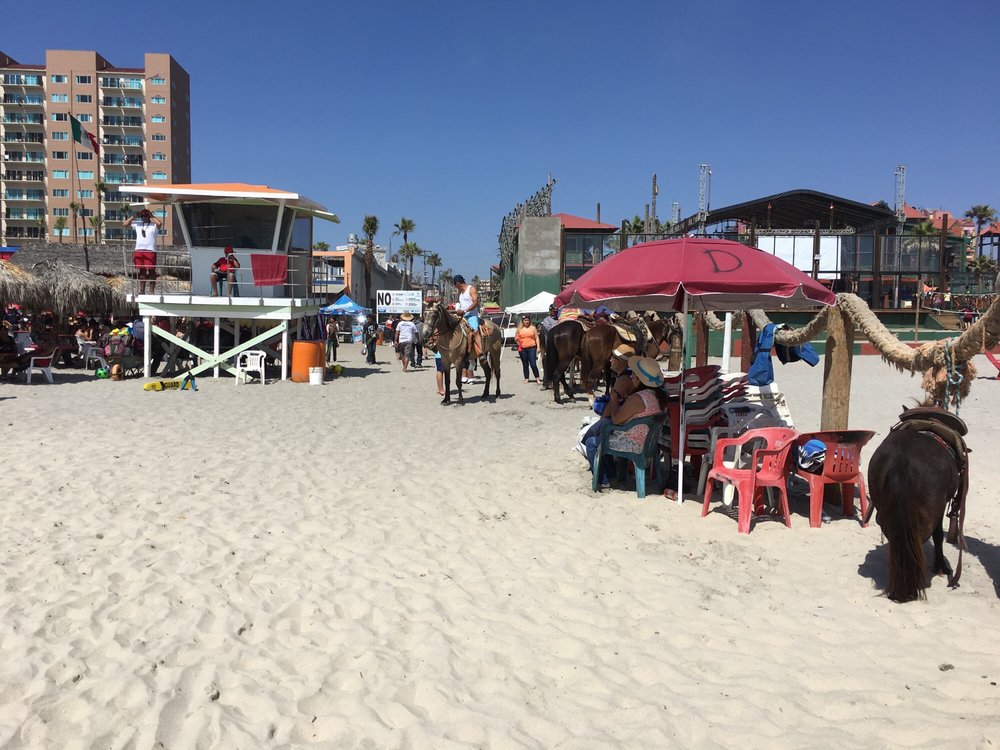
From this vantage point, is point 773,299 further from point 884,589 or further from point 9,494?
point 9,494

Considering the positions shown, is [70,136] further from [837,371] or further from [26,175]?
[837,371]

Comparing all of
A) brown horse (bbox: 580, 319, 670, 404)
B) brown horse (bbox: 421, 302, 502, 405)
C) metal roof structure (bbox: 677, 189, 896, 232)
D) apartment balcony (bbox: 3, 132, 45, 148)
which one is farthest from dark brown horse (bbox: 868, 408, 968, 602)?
apartment balcony (bbox: 3, 132, 45, 148)

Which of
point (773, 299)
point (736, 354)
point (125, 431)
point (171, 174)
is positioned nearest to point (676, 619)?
point (773, 299)

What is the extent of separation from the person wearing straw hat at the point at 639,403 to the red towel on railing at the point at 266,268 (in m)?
12.5

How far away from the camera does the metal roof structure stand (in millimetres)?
36438

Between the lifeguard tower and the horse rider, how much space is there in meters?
5.12

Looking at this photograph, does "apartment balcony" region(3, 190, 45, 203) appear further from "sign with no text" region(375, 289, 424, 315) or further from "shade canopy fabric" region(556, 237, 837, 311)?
"shade canopy fabric" region(556, 237, 837, 311)

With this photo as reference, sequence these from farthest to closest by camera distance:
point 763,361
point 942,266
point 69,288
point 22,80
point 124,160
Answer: point 124,160 → point 22,80 → point 942,266 → point 69,288 → point 763,361

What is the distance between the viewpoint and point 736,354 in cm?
2441

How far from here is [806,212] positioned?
128ft

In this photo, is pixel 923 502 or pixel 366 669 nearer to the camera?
pixel 366 669

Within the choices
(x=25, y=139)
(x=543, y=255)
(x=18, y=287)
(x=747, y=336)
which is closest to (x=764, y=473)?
(x=747, y=336)

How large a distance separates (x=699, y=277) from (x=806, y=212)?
37882 millimetres

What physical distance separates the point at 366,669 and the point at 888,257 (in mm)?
32171
